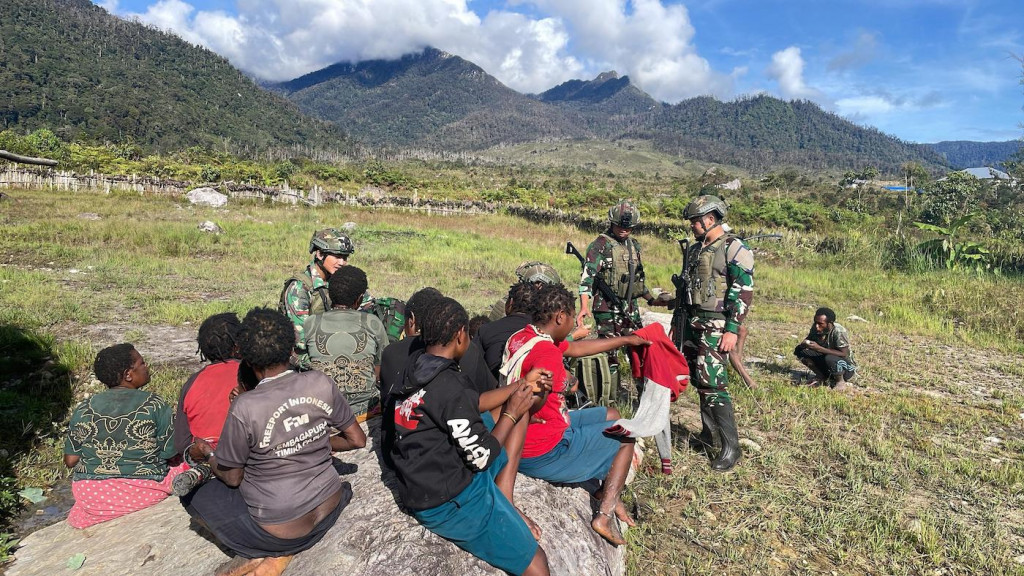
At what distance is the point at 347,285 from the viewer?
3684 millimetres

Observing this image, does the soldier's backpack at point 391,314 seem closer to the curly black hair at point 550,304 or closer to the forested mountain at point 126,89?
the curly black hair at point 550,304

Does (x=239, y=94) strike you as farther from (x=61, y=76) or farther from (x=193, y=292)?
(x=193, y=292)

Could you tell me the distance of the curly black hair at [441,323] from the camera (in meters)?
2.24

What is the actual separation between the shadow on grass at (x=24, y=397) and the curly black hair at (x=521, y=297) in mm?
3316

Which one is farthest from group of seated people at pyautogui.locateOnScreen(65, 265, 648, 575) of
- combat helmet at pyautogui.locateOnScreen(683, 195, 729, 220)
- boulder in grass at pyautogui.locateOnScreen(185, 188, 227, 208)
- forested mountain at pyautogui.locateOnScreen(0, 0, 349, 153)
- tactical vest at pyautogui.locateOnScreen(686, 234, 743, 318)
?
forested mountain at pyautogui.locateOnScreen(0, 0, 349, 153)

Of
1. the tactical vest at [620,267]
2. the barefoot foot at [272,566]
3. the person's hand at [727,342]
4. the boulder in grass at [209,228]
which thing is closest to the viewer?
the barefoot foot at [272,566]

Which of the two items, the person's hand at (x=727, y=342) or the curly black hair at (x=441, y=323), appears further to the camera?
the person's hand at (x=727, y=342)

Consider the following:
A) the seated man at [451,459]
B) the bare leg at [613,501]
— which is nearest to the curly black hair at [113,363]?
the seated man at [451,459]

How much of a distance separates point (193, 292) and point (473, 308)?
189 inches

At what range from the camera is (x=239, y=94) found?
116m

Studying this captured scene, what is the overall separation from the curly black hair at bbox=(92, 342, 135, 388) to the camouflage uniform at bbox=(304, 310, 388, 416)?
0.98 meters

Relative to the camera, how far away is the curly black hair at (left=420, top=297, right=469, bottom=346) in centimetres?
224

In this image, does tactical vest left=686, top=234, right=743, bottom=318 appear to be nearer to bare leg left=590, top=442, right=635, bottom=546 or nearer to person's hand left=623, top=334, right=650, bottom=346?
person's hand left=623, top=334, right=650, bottom=346

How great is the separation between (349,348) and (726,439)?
9.30 feet
